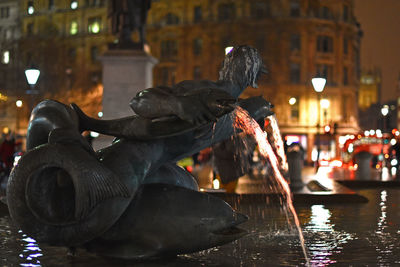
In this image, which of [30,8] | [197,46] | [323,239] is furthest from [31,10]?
[323,239]

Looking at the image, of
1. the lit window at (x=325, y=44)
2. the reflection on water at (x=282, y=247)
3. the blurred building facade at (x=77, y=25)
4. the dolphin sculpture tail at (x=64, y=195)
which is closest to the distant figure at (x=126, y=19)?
the reflection on water at (x=282, y=247)

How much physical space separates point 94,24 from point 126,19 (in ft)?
200

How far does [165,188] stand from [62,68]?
52987mm

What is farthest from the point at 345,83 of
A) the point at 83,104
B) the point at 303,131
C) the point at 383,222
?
the point at 383,222

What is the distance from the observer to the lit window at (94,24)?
8238 centimetres

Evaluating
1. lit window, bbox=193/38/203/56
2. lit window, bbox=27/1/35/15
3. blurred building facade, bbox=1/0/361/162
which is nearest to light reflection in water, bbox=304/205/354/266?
blurred building facade, bbox=1/0/361/162

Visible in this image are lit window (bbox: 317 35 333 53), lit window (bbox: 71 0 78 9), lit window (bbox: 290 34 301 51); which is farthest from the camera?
lit window (bbox: 71 0 78 9)

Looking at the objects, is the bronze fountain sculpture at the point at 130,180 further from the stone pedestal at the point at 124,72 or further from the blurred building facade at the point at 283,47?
the blurred building facade at the point at 283,47

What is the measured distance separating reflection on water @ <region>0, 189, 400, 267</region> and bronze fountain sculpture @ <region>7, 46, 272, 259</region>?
345 mm

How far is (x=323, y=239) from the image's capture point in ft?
26.9

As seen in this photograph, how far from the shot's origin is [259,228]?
363 inches

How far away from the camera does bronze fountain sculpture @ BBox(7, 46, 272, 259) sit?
5664 mm

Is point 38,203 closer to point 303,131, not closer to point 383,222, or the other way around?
point 383,222

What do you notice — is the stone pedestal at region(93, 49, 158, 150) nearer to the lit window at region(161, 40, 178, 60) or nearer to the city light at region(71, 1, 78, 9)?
the lit window at region(161, 40, 178, 60)
